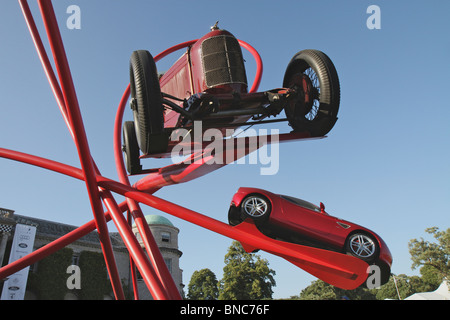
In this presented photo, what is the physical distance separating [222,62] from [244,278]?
26.5 meters

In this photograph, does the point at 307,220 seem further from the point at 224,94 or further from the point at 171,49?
the point at 171,49

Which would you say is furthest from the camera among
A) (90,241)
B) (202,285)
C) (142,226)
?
(202,285)

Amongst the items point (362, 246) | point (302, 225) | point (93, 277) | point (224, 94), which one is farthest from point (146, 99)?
point (93, 277)

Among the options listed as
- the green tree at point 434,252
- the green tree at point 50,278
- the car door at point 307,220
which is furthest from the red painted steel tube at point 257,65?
the green tree at point 434,252

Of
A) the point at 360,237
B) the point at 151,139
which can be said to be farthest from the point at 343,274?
the point at 151,139

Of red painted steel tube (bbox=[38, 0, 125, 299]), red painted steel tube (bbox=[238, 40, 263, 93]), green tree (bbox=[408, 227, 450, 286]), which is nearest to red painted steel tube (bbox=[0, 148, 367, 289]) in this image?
red painted steel tube (bbox=[38, 0, 125, 299])

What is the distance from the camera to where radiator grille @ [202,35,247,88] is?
615 cm

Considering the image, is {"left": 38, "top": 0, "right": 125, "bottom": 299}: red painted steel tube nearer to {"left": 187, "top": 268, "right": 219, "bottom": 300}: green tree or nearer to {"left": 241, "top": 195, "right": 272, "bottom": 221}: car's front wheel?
{"left": 241, "top": 195, "right": 272, "bottom": 221}: car's front wheel

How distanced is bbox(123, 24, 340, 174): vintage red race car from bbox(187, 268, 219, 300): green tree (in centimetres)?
3452

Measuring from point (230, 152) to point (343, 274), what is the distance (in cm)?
279

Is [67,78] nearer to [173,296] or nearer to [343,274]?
[173,296]

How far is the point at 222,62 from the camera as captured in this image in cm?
623
